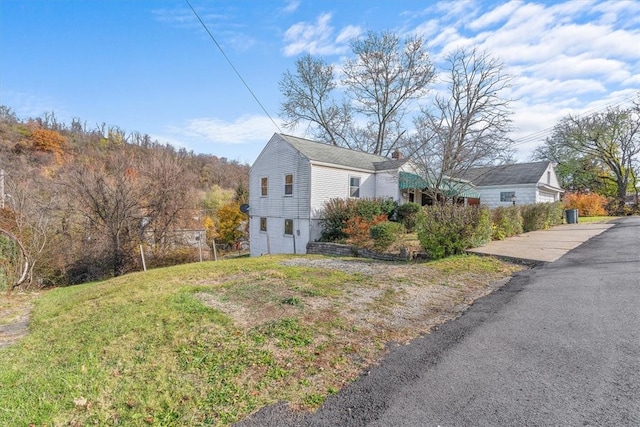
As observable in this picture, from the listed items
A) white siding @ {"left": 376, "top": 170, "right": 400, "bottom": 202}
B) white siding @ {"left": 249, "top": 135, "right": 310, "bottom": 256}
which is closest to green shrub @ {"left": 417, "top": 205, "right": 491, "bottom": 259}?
white siding @ {"left": 249, "top": 135, "right": 310, "bottom": 256}

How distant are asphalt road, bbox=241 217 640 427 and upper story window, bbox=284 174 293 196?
512 inches

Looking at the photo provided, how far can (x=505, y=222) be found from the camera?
44.5 feet

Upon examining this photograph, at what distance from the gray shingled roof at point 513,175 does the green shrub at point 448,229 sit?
18.1 meters

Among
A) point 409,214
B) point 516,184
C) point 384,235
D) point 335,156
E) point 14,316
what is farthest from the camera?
point 516,184

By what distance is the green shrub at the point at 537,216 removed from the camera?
1672cm

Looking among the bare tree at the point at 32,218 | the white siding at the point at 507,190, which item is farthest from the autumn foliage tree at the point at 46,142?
the white siding at the point at 507,190

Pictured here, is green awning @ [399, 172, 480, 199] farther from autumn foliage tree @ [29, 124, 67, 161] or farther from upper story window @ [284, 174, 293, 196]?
autumn foliage tree @ [29, 124, 67, 161]

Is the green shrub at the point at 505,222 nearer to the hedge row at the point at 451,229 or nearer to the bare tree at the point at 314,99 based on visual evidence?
the hedge row at the point at 451,229

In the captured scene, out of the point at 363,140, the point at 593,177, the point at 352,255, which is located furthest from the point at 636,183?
the point at 352,255

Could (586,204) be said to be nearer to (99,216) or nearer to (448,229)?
(448,229)

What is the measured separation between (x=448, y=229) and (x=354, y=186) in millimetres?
8880

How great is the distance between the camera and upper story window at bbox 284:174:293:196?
56.1 ft

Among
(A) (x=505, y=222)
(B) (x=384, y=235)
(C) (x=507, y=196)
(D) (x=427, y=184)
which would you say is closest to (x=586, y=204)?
(C) (x=507, y=196)

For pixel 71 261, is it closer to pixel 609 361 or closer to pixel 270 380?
pixel 270 380
